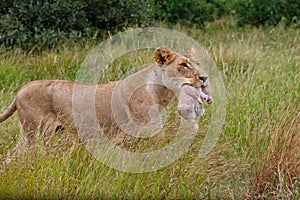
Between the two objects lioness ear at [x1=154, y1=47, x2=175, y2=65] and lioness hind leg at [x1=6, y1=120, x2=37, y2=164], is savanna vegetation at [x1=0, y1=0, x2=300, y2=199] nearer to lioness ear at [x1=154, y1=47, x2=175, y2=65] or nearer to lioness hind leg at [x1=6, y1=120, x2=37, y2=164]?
lioness hind leg at [x1=6, y1=120, x2=37, y2=164]

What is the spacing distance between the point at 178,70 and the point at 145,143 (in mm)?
655

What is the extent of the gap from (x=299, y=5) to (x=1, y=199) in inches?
404

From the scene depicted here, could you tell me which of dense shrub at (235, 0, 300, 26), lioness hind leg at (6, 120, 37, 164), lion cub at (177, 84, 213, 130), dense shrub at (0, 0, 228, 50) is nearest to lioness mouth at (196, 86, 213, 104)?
lion cub at (177, 84, 213, 130)

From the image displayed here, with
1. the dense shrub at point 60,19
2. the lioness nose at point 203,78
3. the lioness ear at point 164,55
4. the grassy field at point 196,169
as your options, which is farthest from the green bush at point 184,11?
the lioness nose at point 203,78

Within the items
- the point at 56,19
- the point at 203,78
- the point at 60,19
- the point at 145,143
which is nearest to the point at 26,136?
the point at 145,143

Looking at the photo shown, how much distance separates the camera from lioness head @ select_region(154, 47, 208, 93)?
185 inches

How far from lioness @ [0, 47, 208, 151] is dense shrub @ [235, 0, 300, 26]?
27.3ft

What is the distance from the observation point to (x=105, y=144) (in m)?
4.89

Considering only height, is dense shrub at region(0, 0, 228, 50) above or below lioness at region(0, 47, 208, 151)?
below

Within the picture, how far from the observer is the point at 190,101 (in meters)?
4.67

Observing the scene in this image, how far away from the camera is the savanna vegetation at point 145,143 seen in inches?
177

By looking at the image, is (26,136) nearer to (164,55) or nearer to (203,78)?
(164,55)

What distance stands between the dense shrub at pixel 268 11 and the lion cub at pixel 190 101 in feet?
27.4

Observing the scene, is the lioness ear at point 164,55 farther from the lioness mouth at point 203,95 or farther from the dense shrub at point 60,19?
the dense shrub at point 60,19
